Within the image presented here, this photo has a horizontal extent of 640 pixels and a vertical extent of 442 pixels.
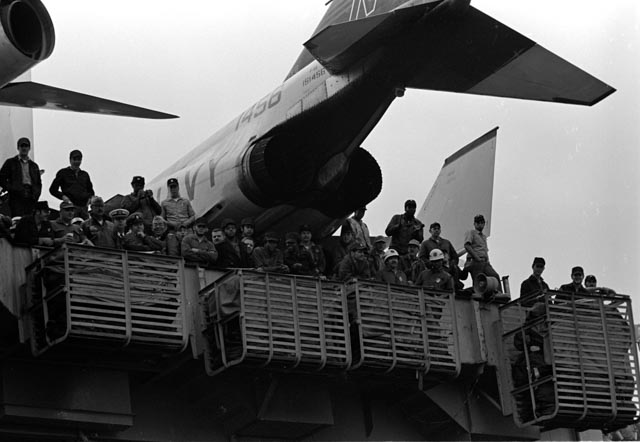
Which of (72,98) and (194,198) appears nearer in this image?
(72,98)

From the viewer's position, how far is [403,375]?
69.1 feet

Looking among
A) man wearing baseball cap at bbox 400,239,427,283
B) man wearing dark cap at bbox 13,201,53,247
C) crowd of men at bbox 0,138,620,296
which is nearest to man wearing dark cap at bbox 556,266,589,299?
crowd of men at bbox 0,138,620,296

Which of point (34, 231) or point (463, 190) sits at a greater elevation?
point (463, 190)

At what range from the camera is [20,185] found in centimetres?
2030

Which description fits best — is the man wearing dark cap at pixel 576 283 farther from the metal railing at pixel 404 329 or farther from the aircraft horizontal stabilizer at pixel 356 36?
the aircraft horizontal stabilizer at pixel 356 36

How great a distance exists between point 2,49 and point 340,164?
1173 cm

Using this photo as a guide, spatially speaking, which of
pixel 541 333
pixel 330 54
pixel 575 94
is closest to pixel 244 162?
pixel 330 54

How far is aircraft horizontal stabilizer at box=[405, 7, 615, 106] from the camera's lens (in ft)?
87.4

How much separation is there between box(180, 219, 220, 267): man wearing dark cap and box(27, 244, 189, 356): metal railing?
4.41 ft

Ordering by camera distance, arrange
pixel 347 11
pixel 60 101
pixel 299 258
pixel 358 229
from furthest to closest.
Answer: pixel 347 11 → pixel 358 229 → pixel 60 101 → pixel 299 258

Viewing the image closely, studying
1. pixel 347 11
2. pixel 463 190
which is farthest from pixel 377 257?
pixel 463 190

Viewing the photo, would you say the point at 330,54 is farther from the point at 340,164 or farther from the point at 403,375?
the point at 403,375

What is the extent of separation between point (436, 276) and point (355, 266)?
1488 mm

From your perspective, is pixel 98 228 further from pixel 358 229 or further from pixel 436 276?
pixel 358 229
